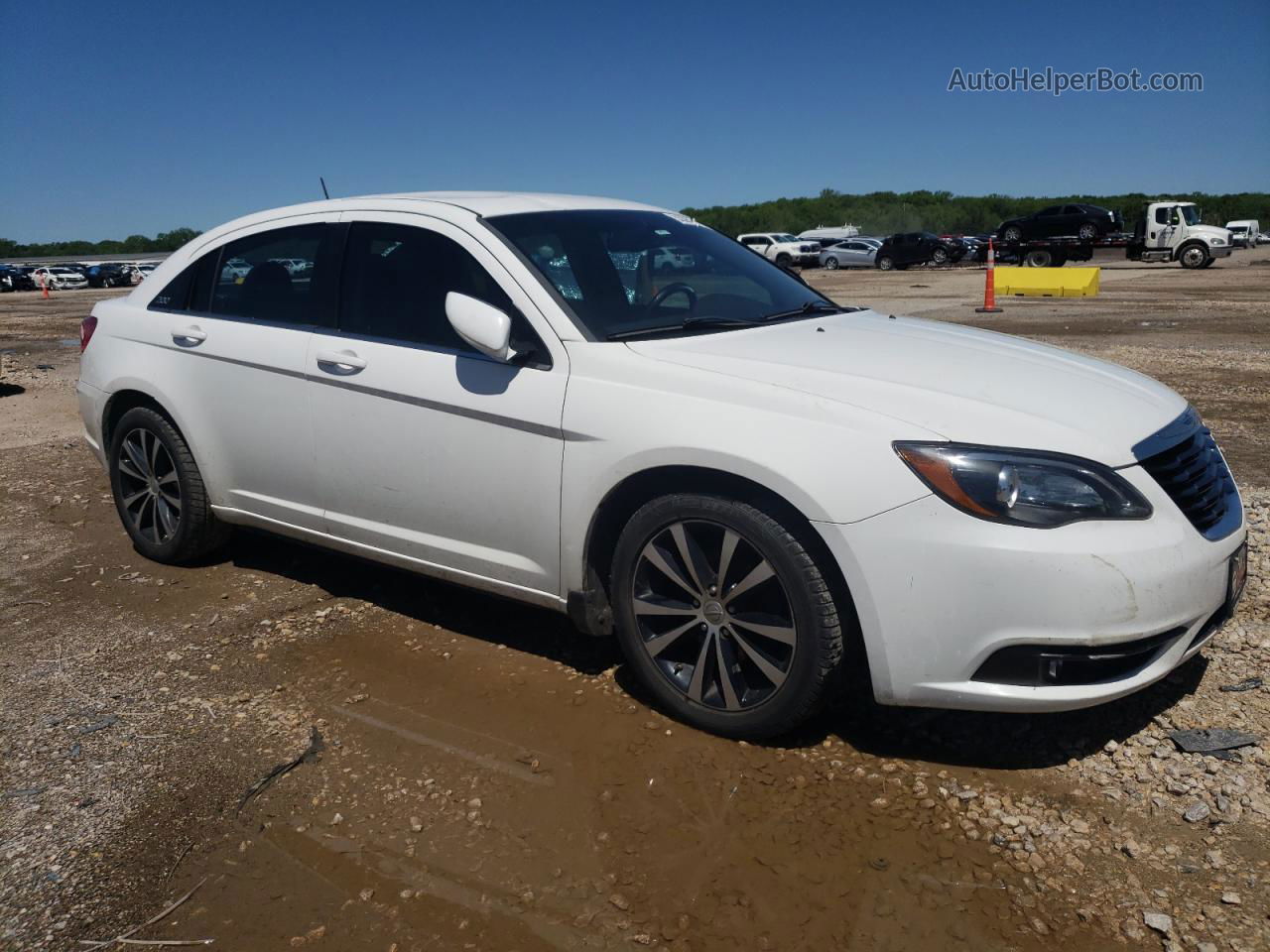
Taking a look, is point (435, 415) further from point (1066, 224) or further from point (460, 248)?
point (1066, 224)

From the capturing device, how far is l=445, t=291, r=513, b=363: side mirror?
10.8 ft

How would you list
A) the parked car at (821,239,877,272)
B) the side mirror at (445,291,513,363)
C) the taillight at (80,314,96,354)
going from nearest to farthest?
the side mirror at (445,291,513,363) → the taillight at (80,314,96,354) → the parked car at (821,239,877,272)

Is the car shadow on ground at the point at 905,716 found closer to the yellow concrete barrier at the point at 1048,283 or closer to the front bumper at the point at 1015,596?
the front bumper at the point at 1015,596

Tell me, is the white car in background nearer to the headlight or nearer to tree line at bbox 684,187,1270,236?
the headlight

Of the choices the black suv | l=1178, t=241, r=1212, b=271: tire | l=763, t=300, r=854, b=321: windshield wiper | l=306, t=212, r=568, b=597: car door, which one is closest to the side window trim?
l=306, t=212, r=568, b=597: car door

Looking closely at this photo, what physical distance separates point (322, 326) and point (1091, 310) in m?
16.3

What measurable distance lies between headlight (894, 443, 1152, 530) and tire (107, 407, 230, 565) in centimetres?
328

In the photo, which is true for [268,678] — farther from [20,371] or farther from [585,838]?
[20,371]

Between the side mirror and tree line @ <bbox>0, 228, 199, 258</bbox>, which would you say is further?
tree line @ <bbox>0, 228, 199, 258</bbox>

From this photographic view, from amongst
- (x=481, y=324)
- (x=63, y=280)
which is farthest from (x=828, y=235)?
(x=481, y=324)

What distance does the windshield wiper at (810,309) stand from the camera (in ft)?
13.0

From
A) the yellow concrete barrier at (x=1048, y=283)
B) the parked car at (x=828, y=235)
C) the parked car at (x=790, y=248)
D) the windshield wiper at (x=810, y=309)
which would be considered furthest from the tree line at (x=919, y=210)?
the windshield wiper at (x=810, y=309)

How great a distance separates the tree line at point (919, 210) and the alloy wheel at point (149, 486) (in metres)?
82.2

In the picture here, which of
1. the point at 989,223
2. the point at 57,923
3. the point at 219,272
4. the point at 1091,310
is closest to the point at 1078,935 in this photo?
the point at 57,923
